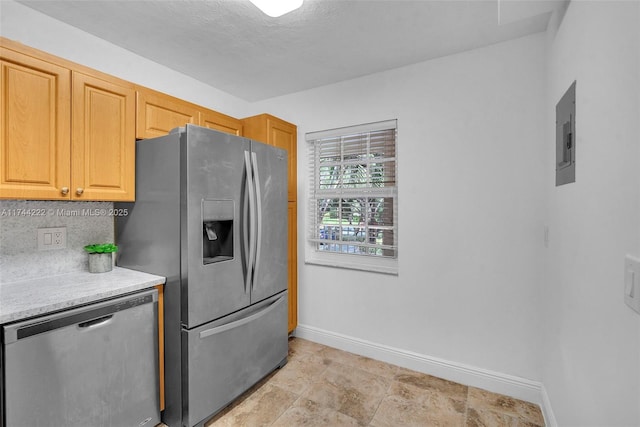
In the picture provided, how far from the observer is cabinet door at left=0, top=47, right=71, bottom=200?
1.40 metres

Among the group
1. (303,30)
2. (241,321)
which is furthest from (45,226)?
(303,30)

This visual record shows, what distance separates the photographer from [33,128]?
4.87ft

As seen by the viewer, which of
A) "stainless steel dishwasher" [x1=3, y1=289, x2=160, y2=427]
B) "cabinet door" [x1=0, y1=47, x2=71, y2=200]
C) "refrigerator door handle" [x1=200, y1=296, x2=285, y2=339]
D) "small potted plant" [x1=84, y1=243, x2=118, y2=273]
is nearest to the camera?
"stainless steel dishwasher" [x1=3, y1=289, x2=160, y2=427]

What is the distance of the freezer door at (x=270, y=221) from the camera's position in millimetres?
2082

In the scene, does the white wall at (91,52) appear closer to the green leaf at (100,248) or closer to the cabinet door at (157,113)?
the cabinet door at (157,113)

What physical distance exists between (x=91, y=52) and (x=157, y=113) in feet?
2.01

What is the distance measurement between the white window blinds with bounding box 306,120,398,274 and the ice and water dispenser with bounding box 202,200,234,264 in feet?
3.68

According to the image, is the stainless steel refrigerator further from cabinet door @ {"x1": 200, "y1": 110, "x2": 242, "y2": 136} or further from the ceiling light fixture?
the ceiling light fixture

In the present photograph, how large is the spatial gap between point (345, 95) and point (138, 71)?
1711mm

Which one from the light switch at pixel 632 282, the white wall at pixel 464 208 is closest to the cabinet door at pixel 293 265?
the white wall at pixel 464 208

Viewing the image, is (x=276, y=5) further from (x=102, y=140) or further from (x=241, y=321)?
(x=241, y=321)

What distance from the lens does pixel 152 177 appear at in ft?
6.00

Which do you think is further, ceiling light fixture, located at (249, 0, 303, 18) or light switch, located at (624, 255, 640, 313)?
ceiling light fixture, located at (249, 0, 303, 18)

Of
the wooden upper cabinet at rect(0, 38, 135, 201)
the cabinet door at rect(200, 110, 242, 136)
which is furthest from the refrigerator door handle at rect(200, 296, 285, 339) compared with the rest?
the cabinet door at rect(200, 110, 242, 136)
